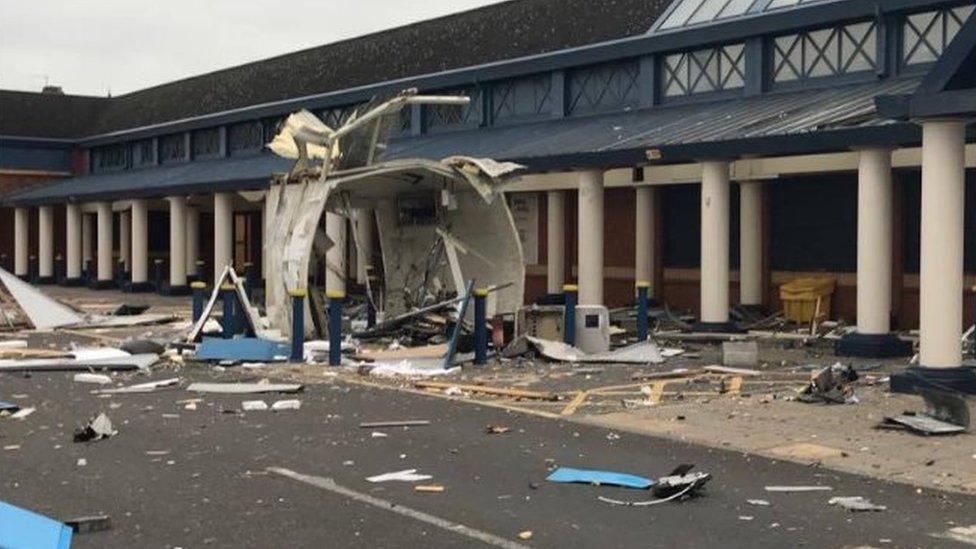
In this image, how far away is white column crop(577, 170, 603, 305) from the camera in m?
25.2

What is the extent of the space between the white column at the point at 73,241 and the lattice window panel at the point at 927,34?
36.7 m

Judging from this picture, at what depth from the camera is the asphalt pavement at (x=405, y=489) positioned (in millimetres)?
7680

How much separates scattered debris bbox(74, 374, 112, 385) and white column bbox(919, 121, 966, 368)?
10650 millimetres

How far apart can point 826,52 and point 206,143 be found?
2961 centimetres

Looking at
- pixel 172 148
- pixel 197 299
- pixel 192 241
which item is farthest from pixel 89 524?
pixel 172 148

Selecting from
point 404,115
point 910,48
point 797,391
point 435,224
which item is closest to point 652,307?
point 435,224

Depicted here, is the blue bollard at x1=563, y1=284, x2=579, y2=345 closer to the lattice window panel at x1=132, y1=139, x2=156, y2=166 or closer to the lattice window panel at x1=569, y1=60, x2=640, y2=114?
the lattice window panel at x1=569, y1=60, x2=640, y2=114

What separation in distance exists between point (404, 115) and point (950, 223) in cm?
2508

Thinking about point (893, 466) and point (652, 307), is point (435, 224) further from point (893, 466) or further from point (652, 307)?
point (893, 466)

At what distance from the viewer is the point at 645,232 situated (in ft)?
95.8

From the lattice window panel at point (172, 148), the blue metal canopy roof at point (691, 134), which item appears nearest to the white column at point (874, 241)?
the blue metal canopy roof at point (691, 134)

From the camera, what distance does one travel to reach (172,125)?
48.7 m

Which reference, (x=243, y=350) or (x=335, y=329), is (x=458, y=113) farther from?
(x=335, y=329)

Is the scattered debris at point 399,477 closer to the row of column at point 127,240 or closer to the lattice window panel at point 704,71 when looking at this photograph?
the lattice window panel at point 704,71
